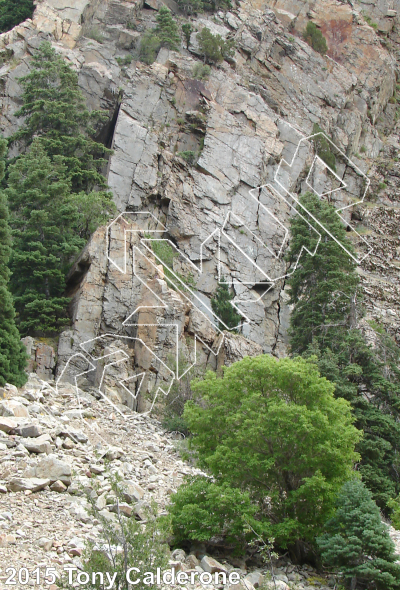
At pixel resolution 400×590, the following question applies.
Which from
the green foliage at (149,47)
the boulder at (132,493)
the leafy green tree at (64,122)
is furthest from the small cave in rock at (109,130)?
the boulder at (132,493)

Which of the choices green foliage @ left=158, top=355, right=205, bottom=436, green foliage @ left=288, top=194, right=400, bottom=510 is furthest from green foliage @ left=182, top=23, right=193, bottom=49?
green foliage @ left=158, top=355, right=205, bottom=436

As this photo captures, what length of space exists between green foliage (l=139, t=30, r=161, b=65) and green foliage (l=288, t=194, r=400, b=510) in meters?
18.9

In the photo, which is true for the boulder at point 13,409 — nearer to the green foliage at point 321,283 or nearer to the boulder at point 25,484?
the boulder at point 25,484

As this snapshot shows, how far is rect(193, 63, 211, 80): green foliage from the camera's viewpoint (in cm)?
4034

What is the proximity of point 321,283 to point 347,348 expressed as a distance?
3517 mm

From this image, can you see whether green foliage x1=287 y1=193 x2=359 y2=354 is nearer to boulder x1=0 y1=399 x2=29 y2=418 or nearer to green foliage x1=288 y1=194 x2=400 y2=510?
green foliage x1=288 y1=194 x2=400 y2=510

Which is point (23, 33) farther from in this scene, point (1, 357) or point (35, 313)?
point (1, 357)

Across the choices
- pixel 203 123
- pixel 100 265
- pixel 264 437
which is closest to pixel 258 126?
pixel 203 123

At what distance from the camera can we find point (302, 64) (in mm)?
48156

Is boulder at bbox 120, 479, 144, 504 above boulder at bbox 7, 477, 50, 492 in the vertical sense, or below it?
below

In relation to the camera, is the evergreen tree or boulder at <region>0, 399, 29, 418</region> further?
the evergreen tree

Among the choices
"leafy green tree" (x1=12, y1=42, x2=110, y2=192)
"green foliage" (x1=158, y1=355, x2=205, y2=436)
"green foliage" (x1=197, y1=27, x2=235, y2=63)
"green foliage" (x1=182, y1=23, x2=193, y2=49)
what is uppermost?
"green foliage" (x1=182, y1=23, x2=193, y2=49)

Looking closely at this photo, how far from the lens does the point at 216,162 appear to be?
35.8m

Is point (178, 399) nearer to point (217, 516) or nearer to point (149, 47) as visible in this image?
point (217, 516)
